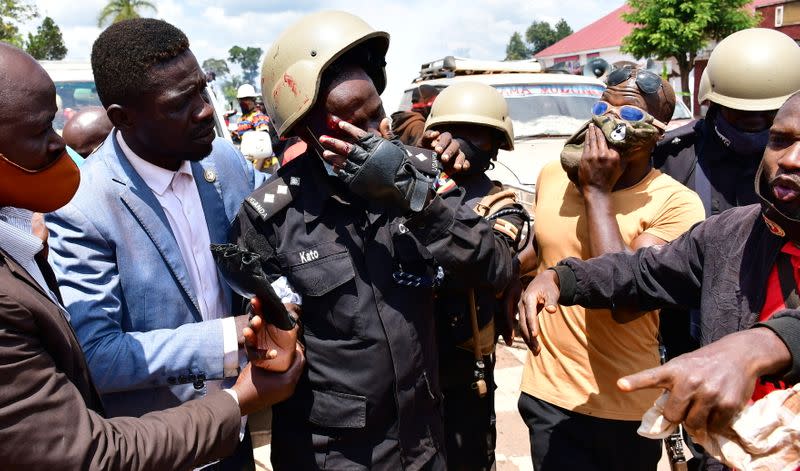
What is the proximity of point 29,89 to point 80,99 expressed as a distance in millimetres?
5105

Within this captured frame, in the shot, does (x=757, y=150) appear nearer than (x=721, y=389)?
No

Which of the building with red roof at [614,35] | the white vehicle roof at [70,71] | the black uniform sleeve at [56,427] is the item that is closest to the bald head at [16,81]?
the black uniform sleeve at [56,427]

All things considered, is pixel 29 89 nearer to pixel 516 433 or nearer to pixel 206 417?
pixel 206 417

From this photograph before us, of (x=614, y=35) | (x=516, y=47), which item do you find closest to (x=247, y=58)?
(x=516, y=47)

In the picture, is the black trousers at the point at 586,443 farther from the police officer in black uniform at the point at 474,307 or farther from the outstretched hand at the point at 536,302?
the outstretched hand at the point at 536,302

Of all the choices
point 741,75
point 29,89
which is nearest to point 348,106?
point 29,89

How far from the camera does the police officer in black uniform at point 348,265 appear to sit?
2.00 metres

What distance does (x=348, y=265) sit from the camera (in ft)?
6.63

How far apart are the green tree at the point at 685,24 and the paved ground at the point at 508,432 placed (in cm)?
2032

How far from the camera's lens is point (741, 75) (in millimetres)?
2961

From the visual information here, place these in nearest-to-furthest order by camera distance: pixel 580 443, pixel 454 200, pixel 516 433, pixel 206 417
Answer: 1. pixel 206 417
2. pixel 454 200
3. pixel 580 443
4. pixel 516 433

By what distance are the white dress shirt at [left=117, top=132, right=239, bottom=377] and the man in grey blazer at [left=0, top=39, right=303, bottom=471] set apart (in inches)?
17.3

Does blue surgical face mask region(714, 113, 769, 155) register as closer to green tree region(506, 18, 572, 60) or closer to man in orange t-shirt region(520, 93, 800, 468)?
man in orange t-shirt region(520, 93, 800, 468)

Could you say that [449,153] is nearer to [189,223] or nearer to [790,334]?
[189,223]
